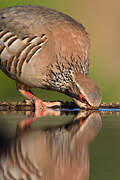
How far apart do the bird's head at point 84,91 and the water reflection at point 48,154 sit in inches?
62.0

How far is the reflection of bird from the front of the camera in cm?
671

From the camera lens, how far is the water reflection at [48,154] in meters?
2.47

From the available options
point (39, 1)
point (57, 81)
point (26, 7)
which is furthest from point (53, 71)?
point (39, 1)

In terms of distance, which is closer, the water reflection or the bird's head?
the water reflection

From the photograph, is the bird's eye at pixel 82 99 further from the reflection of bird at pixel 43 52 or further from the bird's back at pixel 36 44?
the bird's back at pixel 36 44

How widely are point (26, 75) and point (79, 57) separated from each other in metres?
0.80

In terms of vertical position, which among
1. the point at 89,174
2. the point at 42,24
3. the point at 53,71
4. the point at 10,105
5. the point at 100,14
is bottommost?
the point at 89,174

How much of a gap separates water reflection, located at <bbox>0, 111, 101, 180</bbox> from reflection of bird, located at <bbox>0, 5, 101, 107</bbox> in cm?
237

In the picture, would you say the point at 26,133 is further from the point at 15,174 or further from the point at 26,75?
the point at 26,75

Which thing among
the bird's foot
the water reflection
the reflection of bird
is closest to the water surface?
the water reflection

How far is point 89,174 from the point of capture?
8.06 ft

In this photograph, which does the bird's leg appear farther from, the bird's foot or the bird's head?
the bird's head

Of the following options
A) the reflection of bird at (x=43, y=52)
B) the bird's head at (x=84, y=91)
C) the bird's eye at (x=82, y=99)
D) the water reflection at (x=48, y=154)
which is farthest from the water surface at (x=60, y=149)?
the reflection of bird at (x=43, y=52)

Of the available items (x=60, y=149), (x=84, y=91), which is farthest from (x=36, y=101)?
(x=60, y=149)
